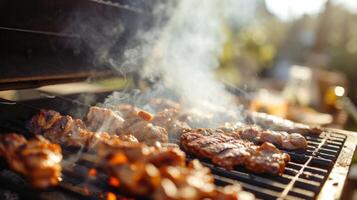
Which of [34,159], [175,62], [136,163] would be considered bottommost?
[34,159]

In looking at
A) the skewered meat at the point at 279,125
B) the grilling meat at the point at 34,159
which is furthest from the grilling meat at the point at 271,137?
the grilling meat at the point at 34,159

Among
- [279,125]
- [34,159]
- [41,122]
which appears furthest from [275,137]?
[34,159]

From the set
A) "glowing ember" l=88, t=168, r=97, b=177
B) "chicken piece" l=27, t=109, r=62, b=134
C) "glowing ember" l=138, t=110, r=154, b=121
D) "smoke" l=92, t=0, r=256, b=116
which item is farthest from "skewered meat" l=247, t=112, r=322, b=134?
"glowing ember" l=88, t=168, r=97, b=177

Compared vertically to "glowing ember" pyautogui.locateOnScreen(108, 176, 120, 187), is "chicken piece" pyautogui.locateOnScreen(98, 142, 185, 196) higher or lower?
higher

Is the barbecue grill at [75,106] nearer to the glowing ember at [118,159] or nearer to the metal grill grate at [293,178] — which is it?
the metal grill grate at [293,178]

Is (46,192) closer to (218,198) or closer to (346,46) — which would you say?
(218,198)

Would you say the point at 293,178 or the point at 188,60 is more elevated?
the point at 188,60

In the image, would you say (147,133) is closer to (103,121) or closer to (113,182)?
(103,121)

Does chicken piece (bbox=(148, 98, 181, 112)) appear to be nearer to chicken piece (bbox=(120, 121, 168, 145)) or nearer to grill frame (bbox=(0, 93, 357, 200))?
grill frame (bbox=(0, 93, 357, 200))
